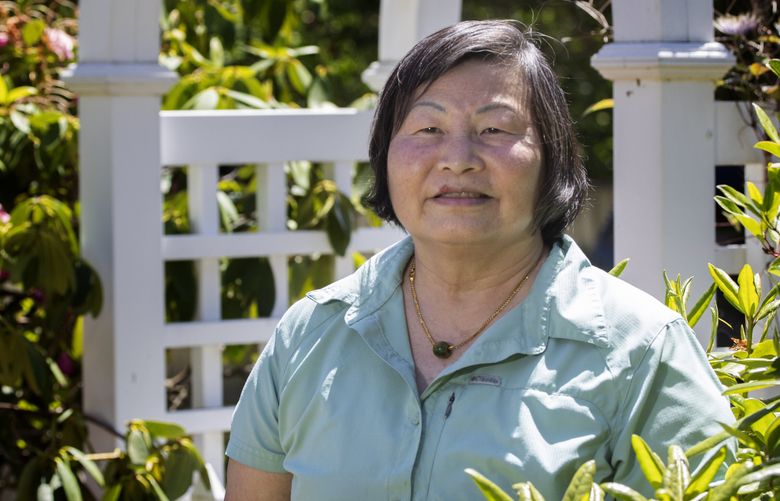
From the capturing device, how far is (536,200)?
1920 millimetres

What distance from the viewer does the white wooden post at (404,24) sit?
3.97 m

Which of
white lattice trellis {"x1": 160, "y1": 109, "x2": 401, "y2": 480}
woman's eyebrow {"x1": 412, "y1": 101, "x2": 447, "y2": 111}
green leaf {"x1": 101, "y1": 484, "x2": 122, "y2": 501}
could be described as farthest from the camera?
white lattice trellis {"x1": 160, "y1": 109, "x2": 401, "y2": 480}

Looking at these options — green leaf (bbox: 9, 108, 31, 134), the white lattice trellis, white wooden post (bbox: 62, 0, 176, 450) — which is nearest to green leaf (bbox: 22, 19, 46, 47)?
green leaf (bbox: 9, 108, 31, 134)

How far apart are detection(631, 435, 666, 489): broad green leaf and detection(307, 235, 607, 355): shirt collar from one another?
0.39 metres

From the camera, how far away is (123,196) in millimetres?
3484

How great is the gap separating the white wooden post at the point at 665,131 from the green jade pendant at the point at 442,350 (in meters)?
0.85

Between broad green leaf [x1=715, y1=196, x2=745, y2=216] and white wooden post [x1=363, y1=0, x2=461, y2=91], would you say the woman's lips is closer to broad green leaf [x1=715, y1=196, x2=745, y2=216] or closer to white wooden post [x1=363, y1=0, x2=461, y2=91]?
broad green leaf [x1=715, y1=196, x2=745, y2=216]

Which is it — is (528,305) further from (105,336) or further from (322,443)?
(105,336)

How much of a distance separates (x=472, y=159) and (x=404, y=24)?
89.2 inches

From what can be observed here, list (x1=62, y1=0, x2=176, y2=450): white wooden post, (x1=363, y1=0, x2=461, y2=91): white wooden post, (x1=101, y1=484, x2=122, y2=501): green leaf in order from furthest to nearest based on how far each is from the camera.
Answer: (x1=363, y1=0, x2=461, y2=91): white wooden post
(x1=62, y1=0, x2=176, y2=450): white wooden post
(x1=101, y1=484, x2=122, y2=501): green leaf

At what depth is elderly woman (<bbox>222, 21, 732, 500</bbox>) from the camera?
1.73 m

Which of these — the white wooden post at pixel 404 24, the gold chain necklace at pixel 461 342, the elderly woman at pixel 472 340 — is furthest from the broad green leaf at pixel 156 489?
the gold chain necklace at pixel 461 342

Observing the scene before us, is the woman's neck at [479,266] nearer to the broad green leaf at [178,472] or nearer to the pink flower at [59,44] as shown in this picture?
the broad green leaf at [178,472]

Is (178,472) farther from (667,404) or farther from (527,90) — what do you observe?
(667,404)
